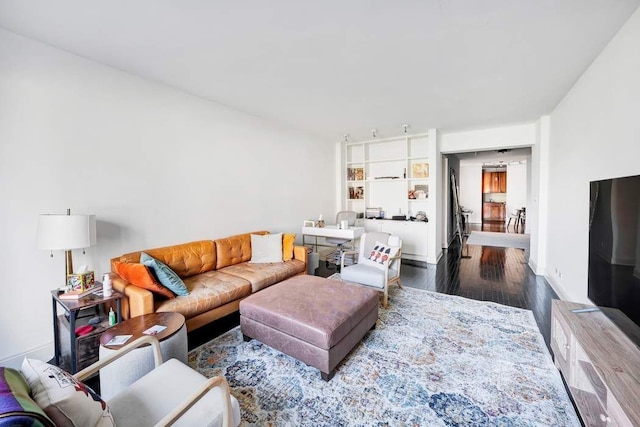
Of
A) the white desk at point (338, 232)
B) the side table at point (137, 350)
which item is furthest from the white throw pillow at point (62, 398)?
the white desk at point (338, 232)

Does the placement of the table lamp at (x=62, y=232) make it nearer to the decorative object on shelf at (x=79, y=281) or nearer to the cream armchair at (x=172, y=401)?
the decorative object on shelf at (x=79, y=281)

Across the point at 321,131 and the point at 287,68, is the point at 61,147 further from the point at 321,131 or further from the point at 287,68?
the point at 321,131

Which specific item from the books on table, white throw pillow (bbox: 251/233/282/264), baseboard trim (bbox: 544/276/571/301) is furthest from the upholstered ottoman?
→ baseboard trim (bbox: 544/276/571/301)

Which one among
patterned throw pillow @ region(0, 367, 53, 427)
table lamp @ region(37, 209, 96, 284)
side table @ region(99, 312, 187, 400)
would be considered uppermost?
table lamp @ region(37, 209, 96, 284)

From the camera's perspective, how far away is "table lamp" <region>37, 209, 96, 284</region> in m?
2.12

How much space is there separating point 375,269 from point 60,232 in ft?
10.2

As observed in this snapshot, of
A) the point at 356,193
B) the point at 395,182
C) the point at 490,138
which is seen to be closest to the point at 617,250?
the point at 490,138

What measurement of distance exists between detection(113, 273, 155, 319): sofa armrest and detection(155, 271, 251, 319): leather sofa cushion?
0.11 m

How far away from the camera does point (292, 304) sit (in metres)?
2.38

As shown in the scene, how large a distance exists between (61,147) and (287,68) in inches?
87.7

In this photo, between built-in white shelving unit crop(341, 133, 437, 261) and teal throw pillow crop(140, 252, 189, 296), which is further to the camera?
built-in white shelving unit crop(341, 133, 437, 261)

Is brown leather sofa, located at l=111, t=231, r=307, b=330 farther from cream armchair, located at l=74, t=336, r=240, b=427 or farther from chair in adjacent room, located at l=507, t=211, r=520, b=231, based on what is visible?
chair in adjacent room, located at l=507, t=211, r=520, b=231

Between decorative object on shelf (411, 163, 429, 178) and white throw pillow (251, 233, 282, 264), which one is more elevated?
decorative object on shelf (411, 163, 429, 178)

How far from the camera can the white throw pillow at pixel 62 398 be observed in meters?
0.86
